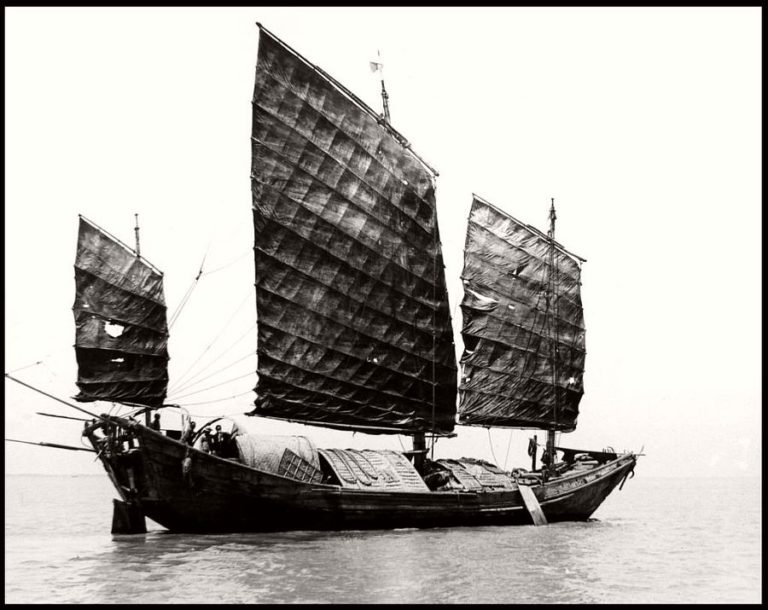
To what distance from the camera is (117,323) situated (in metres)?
21.7

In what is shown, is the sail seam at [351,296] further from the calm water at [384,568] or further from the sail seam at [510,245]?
the calm water at [384,568]

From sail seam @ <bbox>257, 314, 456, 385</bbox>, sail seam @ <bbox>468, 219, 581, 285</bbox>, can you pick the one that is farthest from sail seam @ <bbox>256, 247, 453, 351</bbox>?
sail seam @ <bbox>468, 219, 581, 285</bbox>

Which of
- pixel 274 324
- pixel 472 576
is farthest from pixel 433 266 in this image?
pixel 472 576

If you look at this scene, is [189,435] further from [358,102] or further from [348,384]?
[358,102]

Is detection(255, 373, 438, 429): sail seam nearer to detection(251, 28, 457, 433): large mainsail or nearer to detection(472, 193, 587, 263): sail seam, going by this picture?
detection(251, 28, 457, 433): large mainsail

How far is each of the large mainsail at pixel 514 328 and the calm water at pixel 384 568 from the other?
14.8ft

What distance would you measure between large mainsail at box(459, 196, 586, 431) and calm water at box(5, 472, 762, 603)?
4.52 meters

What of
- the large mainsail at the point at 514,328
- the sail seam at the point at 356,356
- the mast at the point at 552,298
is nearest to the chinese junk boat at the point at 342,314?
the sail seam at the point at 356,356

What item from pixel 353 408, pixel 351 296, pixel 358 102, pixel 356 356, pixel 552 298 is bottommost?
pixel 353 408

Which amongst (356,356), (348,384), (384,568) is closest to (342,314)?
(356,356)

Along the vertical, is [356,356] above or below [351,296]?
below

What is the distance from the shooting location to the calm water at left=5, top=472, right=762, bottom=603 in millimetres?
11344

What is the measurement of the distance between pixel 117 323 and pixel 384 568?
11.2 m

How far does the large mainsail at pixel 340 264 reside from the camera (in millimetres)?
20609
